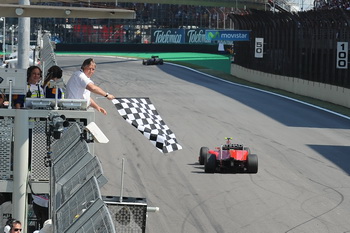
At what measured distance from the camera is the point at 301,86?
35.2m

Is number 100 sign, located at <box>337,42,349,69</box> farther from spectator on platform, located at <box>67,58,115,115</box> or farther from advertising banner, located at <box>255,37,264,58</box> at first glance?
spectator on platform, located at <box>67,58,115,115</box>

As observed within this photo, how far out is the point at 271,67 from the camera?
131 feet

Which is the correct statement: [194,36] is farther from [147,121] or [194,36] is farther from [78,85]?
[78,85]

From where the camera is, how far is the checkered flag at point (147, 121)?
39.1 ft

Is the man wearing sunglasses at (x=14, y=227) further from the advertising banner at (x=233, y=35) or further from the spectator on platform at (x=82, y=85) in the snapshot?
the advertising banner at (x=233, y=35)

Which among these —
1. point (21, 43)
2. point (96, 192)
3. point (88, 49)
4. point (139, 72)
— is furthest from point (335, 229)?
point (88, 49)

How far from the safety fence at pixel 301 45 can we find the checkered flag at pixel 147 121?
1897cm

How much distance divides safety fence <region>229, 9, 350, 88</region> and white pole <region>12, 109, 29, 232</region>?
22300 millimetres

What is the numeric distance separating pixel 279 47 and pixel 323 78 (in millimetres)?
6381

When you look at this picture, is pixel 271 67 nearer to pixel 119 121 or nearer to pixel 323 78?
pixel 323 78

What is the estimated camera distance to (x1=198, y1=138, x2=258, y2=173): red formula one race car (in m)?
16.6

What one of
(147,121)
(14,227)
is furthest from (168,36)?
(14,227)

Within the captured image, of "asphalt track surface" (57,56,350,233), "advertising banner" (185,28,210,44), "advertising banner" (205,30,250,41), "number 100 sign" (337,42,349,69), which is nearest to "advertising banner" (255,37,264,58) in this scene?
"advertising banner" (205,30,250,41)

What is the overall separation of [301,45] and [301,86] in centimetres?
198
